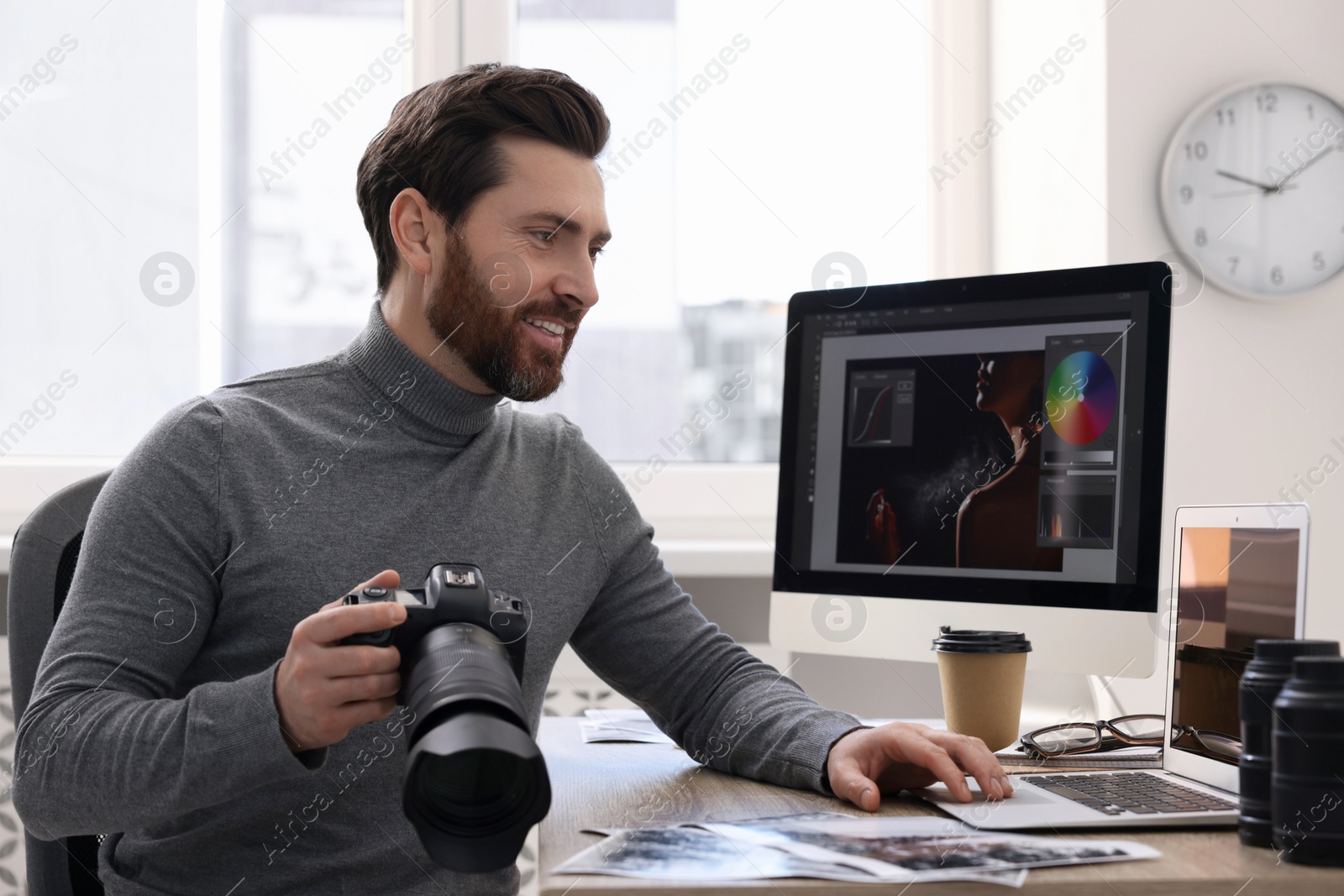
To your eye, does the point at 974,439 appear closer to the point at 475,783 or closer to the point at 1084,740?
the point at 1084,740

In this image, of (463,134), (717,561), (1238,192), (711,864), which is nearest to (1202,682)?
(711,864)

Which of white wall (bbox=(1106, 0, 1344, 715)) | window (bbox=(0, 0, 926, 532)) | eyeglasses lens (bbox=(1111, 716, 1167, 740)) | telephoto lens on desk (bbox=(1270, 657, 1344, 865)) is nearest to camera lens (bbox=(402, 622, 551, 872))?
telephoto lens on desk (bbox=(1270, 657, 1344, 865))

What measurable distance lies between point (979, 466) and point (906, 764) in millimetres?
412

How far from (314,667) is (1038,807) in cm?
50

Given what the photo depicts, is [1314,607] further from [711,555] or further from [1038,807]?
[1038,807]

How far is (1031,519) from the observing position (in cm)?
113

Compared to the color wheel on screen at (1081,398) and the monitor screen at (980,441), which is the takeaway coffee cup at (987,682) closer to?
the monitor screen at (980,441)

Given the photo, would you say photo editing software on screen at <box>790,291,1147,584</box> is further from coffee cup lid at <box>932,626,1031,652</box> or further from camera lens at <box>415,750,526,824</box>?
camera lens at <box>415,750,526,824</box>

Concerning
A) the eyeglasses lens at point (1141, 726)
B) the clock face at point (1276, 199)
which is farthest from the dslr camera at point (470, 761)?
the clock face at point (1276, 199)

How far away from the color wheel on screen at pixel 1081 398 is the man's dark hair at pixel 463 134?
1.88 feet

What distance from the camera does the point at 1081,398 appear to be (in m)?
1.12

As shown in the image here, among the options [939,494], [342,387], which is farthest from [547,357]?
[939,494]

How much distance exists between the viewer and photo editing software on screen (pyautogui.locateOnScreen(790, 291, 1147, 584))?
3.62ft

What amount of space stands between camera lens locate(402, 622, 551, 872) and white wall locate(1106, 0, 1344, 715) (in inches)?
57.9
